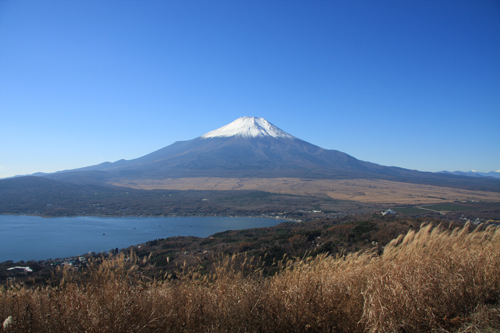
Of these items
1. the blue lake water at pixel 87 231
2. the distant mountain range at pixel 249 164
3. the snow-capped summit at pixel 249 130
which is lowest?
the blue lake water at pixel 87 231

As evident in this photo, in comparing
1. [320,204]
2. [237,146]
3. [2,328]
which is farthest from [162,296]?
[237,146]

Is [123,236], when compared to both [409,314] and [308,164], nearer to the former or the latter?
[409,314]

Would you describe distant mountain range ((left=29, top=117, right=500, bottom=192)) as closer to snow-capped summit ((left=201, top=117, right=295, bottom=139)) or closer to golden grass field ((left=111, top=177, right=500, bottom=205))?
snow-capped summit ((left=201, top=117, right=295, bottom=139))

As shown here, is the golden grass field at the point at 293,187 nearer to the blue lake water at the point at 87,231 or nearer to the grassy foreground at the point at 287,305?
the blue lake water at the point at 87,231

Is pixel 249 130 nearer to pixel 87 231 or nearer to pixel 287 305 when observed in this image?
pixel 87 231

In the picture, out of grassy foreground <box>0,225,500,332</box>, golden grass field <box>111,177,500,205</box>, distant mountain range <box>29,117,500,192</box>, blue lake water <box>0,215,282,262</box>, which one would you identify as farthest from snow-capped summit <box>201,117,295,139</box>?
grassy foreground <box>0,225,500,332</box>

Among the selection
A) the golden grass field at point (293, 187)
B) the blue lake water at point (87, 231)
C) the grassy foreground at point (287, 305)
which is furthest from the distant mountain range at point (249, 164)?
the grassy foreground at point (287, 305)
